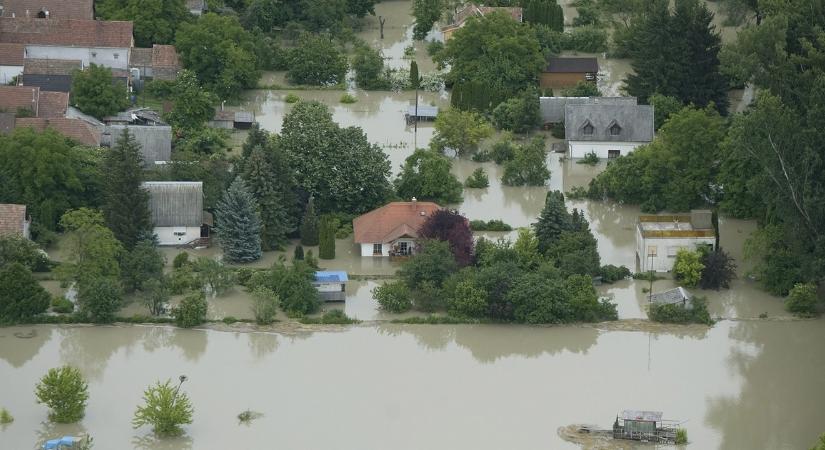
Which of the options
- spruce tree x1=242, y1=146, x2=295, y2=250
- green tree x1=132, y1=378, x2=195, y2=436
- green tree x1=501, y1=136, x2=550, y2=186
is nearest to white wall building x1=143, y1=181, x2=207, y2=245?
spruce tree x1=242, y1=146, x2=295, y2=250

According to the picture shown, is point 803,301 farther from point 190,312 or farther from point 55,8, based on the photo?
point 55,8

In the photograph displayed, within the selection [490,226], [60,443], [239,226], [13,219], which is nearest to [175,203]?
[239,226]

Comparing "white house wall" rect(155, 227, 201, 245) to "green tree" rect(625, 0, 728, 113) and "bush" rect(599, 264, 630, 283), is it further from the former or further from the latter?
"green tree" rect(625, 0, 728, 113)

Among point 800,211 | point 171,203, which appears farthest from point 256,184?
point 800,211

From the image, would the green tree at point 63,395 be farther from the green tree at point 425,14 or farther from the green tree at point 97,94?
the green tree at point 425,14

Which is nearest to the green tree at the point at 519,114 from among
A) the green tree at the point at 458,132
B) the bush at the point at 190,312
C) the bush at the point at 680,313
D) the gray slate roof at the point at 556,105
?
the gray slate roof at the point at 556,105
